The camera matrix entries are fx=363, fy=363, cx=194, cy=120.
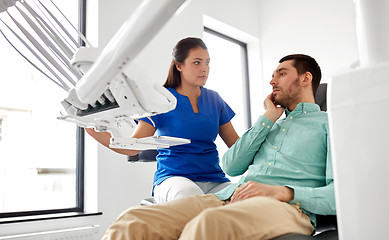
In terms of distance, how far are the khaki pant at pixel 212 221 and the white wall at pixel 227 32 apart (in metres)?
1.51

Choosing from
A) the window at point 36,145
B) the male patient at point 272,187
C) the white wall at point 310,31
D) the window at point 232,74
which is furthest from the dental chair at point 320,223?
the window at point 232,74

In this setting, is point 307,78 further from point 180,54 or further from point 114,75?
point 114,75

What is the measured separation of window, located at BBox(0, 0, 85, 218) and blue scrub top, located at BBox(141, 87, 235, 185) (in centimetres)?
129

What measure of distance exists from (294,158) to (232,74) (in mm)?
3068

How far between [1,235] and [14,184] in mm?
700

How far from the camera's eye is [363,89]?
20.5 inches

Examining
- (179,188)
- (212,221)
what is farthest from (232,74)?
(212,221)

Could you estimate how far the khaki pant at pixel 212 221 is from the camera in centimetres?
73

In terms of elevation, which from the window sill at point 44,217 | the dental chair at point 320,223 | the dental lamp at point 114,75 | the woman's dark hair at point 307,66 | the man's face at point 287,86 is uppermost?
the woman's dark hair at point 307,66

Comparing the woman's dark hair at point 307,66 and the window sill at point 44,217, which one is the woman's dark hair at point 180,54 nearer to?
the woman's dark hair at point 307,66

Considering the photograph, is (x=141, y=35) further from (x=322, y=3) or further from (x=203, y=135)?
(x=322, y=3)

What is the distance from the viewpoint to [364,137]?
0.52 meters

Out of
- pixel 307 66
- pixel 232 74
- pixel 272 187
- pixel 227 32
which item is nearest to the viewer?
pixel 272 187

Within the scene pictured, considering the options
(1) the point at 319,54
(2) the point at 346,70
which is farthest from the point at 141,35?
(1) the point at 319,54
